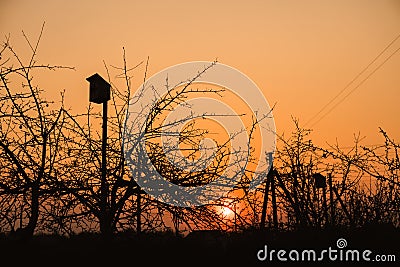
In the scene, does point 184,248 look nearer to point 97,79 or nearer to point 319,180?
point 97,79

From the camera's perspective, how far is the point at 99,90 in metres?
8.02

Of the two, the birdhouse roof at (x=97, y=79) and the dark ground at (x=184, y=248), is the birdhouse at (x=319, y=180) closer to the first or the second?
the dark ground at (x=184, y=248)

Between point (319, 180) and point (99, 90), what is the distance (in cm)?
481

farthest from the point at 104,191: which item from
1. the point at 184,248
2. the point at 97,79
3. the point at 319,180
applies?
the point at 319,180

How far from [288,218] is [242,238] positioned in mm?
1749

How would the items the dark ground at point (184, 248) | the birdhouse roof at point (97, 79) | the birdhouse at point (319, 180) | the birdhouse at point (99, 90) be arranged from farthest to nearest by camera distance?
1. the birdhouse at point (319, 180)
2. the birdhouse roof at point (97, 79)
3. the birdhouse at point (99, 90)
4. the dark ground at point (184, 248)

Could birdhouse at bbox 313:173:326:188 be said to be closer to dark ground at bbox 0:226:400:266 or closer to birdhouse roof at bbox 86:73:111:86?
dark ground at bbox 0:226:400:266

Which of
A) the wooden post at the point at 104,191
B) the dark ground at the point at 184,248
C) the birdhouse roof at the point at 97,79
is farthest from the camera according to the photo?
the birdhouse roof at the point at 97,79

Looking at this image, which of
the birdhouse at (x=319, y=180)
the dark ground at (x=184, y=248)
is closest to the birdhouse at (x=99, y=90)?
the dark ground at (x=184, y=248)

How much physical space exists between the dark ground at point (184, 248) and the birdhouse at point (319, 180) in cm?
163

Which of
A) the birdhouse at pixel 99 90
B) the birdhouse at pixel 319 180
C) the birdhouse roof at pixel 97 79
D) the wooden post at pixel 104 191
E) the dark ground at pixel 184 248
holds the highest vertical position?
the birdhouse roof at pixel 97 79

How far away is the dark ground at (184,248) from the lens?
7.10m

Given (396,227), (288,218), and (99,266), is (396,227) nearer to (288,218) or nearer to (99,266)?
(288,218)

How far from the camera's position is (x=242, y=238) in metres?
9.06
